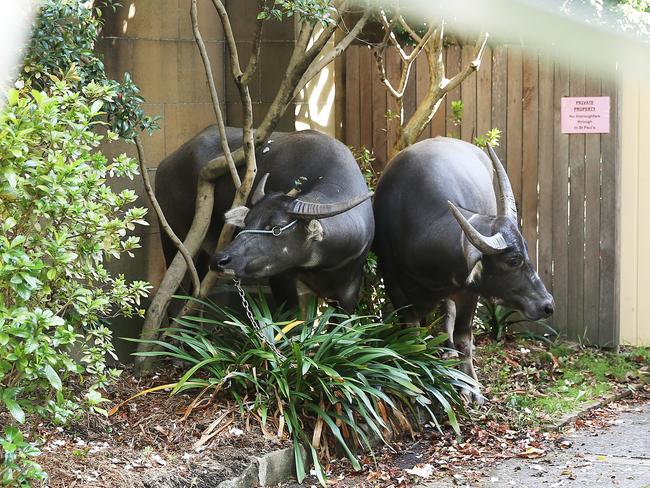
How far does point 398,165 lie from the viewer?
8.56m

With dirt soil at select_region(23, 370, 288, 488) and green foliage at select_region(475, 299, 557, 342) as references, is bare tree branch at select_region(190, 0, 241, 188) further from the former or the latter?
green foliage at select_region(475, 299, 557, 342)

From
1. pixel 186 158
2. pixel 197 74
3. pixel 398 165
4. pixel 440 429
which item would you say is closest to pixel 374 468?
pixel 440 429

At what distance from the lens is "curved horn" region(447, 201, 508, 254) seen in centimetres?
730

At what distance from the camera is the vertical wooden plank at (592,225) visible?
1004cm

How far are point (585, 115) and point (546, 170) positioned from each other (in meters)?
0.65

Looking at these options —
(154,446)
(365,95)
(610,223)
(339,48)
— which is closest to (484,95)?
(365,95)

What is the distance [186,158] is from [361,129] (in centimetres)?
262

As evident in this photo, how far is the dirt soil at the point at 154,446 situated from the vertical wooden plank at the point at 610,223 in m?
4.49

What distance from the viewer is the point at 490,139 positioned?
9.88 metres

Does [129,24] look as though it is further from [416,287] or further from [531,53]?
[531,53]

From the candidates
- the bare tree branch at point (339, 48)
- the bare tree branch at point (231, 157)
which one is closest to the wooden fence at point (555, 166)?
the bare tree branch at point (339, 48)

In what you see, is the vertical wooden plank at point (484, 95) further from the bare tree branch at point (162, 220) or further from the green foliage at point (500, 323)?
the bare tree branch at point (162, 220)

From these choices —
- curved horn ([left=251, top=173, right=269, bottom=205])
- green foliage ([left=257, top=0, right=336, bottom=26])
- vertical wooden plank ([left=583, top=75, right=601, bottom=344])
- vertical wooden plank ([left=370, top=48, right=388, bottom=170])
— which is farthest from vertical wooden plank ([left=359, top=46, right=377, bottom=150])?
green foliage ([left=257, top=0, right=336, bottom=26])

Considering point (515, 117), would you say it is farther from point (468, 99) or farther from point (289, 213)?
point (289, 213)
